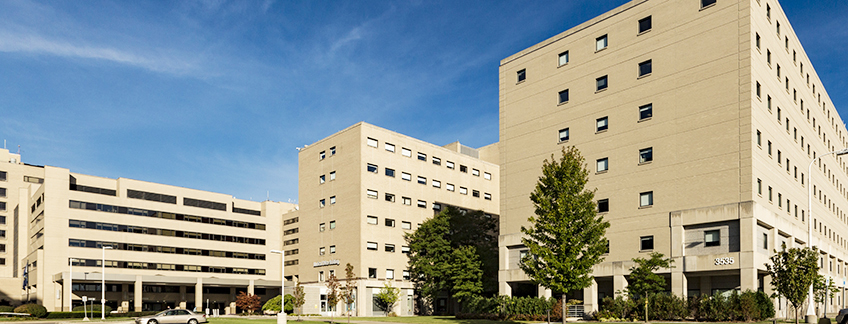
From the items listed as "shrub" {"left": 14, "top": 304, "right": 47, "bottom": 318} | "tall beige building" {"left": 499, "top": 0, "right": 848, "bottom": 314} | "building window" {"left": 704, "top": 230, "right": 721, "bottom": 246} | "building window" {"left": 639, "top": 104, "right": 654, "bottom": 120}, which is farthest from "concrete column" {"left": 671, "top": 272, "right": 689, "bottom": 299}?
"shrub" {"left": 14, "top": 304, "right": 47, "bottom": 318}

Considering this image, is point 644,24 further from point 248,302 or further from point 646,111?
point 248,302

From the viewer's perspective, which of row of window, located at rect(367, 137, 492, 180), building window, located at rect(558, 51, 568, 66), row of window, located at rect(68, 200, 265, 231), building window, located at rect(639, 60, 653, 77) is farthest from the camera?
row of window, located at rect(68, 200, 265, 231)

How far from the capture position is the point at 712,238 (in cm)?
4634

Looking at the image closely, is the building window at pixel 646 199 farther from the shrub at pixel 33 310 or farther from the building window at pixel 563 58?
the shrub at pixel 33 310

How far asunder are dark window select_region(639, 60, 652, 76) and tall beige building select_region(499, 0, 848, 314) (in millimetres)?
177

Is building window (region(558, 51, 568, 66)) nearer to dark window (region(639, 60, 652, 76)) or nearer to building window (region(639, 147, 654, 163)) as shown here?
dark window (region(639, 60, 652, 76))

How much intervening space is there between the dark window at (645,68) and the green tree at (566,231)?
23.9 metres

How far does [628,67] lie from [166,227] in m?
72.6

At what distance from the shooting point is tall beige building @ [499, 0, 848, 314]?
4609 centimetres

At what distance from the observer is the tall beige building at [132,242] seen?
84938 millimetres

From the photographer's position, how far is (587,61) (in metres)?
57.4

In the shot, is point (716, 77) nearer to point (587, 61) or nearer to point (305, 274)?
point (587, 61)

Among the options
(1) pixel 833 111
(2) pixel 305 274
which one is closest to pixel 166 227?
(2) pixel 305 274

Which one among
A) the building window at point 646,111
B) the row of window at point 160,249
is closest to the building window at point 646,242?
the building window at point 646,111
